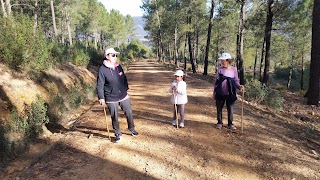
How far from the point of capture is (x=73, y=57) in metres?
15.1

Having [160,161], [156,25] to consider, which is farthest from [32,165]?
[156,25]

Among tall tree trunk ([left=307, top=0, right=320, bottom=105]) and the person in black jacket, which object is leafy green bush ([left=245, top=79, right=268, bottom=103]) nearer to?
tall tree trunk ([left=307, top=0, right=320, bottom=105])

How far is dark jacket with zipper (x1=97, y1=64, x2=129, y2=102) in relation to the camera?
598cm

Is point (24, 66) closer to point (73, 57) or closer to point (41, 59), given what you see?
point (41, 59)

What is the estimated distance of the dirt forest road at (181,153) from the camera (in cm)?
489

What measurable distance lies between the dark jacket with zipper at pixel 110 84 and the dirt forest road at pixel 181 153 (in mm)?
1123

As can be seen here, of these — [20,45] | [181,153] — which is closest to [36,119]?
[20,45]

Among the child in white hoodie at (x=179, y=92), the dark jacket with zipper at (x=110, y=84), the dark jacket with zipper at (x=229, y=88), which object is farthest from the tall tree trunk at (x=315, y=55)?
the dark jacket with zipper at (x=110, y=84)

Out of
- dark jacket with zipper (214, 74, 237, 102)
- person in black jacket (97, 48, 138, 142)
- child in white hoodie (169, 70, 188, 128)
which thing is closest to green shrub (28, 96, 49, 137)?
person in black jacket (97, 48, 138, 142)

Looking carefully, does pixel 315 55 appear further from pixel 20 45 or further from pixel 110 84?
pixel 20 45

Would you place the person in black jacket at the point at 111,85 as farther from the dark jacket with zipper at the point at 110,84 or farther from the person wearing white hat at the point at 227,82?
the person wearing white hat at the point at 227,82

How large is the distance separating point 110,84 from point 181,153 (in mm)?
2220

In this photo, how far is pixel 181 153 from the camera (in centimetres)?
571

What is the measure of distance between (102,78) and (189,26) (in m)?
22.7
